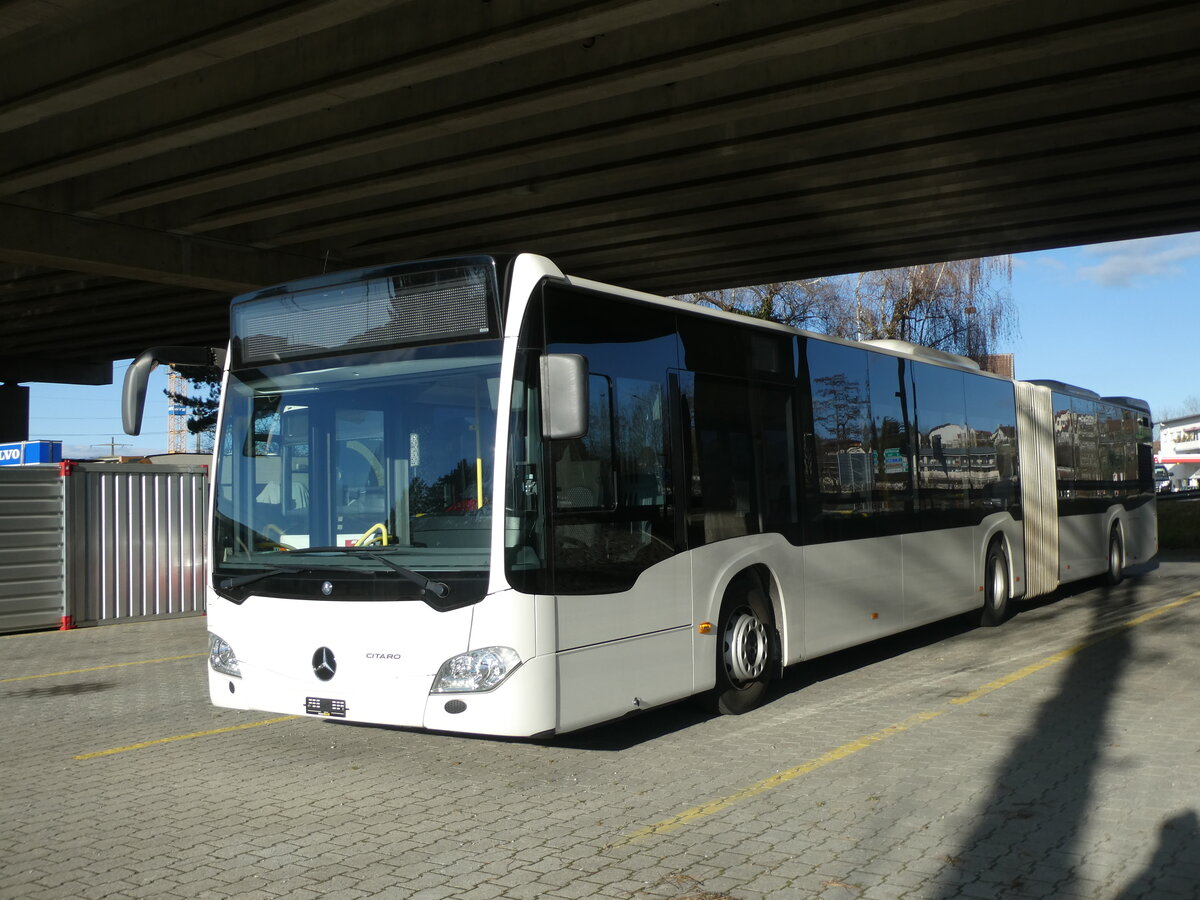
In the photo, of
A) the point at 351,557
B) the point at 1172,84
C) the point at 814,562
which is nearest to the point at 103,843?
the point at 351,557

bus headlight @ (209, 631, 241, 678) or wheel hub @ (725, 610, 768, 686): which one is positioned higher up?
bus headlight @ (209, 631, 241, 678)

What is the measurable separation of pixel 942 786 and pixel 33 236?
53.4ft

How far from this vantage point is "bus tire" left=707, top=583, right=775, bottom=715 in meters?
8.38

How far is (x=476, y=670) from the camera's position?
6.49 metres

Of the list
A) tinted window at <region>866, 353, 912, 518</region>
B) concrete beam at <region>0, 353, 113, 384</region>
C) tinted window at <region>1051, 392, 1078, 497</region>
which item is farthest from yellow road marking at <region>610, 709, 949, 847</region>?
concrete beam at <region>0, 353, 113, 384</region>

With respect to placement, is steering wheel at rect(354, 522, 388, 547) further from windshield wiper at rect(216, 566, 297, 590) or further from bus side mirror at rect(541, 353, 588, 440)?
bus side mirror at rect(541, 353, 588, 440)

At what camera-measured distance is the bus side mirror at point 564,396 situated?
6496 mm

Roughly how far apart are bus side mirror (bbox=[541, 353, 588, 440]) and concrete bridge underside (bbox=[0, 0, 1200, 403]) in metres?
2.67

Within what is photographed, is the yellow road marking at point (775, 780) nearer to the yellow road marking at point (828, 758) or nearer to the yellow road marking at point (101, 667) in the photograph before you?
the yellow road marking at point (828, 758)

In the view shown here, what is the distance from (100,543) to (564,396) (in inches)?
515

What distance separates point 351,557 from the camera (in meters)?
6.89

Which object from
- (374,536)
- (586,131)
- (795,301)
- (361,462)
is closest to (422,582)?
(374,536)

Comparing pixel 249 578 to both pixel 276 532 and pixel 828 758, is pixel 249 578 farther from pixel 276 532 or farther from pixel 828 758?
pixel 828 758

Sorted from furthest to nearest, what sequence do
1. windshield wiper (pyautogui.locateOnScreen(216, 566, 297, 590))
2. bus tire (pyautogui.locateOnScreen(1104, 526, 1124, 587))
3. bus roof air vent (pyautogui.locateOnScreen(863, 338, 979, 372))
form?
bus tire (pyautogui.locateOnScreen(1104, 526, 1124, 587)), bus roof air vent (pyautogui.locateOnScreen(863, 338, 979, 372)), windshield wiper (pyautogui.locateOnScreen(216, 566, 297, 590))
